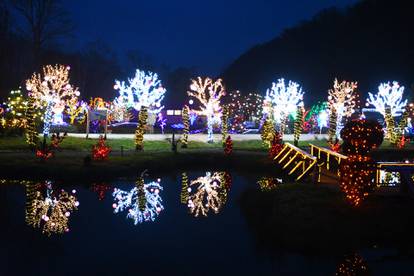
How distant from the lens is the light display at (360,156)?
1237 cm

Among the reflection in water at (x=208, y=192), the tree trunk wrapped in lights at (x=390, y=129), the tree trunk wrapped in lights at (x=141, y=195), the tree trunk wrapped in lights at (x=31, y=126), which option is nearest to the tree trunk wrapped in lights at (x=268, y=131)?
the reflection in water at (x=208, y=192)

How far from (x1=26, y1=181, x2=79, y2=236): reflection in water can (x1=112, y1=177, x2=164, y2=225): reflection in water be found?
4.53 ft

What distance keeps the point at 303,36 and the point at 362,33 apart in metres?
9.89

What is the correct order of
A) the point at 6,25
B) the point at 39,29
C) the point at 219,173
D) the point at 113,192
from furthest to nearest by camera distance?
the point at 39,29, the point at 6,25, the point at 219,173, the point at 113,192

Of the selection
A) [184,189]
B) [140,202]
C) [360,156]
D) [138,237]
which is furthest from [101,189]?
[360,156]

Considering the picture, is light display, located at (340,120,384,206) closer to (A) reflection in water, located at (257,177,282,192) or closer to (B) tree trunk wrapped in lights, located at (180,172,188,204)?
(B) tree trunk wrapped in lights, located at (180,172,188,204)

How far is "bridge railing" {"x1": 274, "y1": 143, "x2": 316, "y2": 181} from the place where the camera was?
19.1 m

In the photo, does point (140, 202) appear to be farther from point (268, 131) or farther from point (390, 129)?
point (390, 129)

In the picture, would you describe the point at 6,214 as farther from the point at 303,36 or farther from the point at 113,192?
the point at 303,36

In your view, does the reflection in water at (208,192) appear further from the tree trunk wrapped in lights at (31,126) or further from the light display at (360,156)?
the tree trunk wrapped in lights at (31,126)

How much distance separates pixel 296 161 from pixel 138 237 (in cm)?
1256

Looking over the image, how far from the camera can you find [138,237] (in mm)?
12000

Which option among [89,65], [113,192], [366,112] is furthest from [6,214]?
[89,65]

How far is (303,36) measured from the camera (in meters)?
75.1
